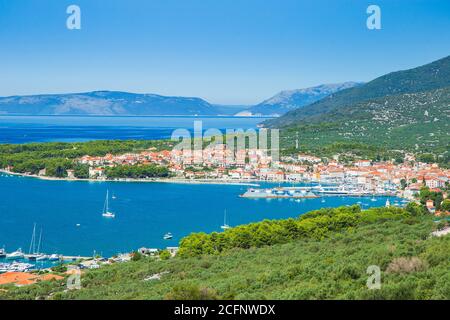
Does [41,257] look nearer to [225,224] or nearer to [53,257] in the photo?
[53,257]

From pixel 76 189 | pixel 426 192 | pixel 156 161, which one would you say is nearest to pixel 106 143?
pixel 156 161

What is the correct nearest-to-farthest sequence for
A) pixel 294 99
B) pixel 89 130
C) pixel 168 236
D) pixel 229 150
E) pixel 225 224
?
pixel 168 236, pixel 225 224, pixel 229 150, pixel 89 130, pixel 294 99

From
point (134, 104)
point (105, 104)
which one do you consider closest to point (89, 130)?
point (105, 104)

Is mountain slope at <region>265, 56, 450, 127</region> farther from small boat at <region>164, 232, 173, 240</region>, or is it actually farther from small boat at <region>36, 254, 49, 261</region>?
small boat at <region>36, 254, 49, 261</region>

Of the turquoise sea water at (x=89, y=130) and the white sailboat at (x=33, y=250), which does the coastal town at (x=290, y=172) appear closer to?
the white sailboat at (x=33, y=250)

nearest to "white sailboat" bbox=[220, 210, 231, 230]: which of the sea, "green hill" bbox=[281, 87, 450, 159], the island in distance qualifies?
the sea
